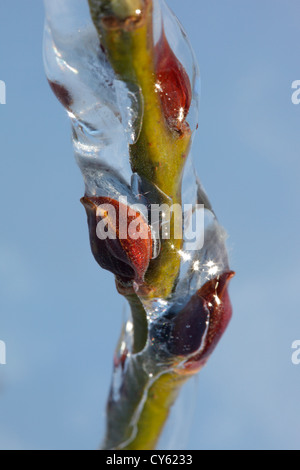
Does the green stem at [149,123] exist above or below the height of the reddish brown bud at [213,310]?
above

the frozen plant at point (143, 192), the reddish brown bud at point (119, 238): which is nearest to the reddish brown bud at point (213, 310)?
the frozen plant at point (143, 192)

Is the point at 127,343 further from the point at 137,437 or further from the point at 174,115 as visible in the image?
the point at 174,115

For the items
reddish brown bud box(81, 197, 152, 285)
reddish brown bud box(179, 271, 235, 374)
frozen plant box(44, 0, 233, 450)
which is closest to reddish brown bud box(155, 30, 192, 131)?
frozen plant box(44, 0, 233, 450)

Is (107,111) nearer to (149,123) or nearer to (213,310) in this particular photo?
(149,123)

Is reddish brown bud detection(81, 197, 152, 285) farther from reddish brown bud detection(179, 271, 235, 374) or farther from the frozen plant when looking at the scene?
reddish brown bud detection(179, 271, 235, 374)

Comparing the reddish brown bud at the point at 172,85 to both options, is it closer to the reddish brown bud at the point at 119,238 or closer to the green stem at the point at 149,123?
the green stem at the point at 149,123

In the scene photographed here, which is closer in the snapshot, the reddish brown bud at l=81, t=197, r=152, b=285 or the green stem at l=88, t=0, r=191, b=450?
the green stem at l=88, t=0, r=191, b=450

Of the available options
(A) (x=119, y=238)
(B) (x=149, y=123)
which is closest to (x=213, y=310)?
(A) (x=119, y=238)
